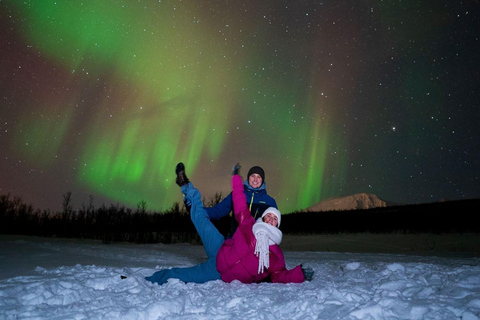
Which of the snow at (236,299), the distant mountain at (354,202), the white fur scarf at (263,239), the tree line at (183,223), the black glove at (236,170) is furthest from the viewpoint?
the distant mountain at (354,202)

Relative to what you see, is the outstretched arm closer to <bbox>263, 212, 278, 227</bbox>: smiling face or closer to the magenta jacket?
the magenta jacket

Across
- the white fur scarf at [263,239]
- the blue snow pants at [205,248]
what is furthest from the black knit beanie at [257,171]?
the white fur scarf at [263,239]

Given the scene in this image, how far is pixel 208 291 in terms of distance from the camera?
296 centimetres

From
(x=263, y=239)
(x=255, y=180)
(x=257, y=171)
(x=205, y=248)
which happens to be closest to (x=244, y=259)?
(x=263, y=239)

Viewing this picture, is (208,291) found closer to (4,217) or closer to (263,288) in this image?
(263,288)

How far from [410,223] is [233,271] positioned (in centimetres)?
1665

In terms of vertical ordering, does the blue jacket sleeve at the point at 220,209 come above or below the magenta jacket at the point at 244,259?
above

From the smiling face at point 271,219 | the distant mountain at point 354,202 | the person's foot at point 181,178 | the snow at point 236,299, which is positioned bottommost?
the snow at point 236,299

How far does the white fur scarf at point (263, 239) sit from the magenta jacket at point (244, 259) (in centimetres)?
7

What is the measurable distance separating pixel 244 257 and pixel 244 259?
0.08 ft

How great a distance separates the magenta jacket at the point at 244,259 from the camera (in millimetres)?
3285

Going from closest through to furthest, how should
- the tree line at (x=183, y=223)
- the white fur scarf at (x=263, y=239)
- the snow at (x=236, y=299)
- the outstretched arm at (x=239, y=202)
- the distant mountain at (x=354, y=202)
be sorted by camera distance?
the snow at (x=236, y=299) → the white fur scarf at (x=263, y=239) → the outstretched arm at (x=239, y=202) → the tree line at (x=183, y=223) → the distant mountain at (x=354, y=202)

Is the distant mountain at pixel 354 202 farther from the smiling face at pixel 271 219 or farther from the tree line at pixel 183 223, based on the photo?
the smiling face at pixel 271 219

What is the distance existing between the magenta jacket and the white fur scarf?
65mm
